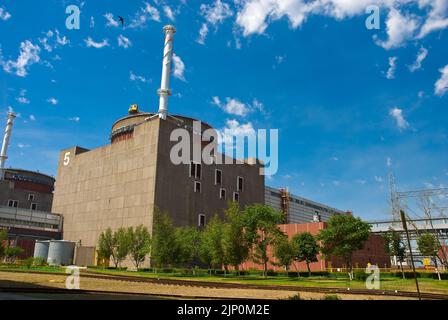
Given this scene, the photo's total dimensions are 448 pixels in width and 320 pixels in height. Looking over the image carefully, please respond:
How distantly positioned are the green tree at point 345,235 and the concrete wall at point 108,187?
30.6 metres

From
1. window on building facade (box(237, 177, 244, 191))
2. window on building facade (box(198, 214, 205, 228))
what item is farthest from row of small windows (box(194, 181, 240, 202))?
window on building facade (box(198, 214, 205, 228))

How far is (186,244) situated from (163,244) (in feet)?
19.5

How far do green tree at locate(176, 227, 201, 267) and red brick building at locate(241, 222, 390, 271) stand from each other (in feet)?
37.2

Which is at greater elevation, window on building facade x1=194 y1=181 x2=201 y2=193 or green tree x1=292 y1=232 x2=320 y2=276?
window on building facade x1=194 y1=181 x2=201 y2=193

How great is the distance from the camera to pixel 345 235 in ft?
150

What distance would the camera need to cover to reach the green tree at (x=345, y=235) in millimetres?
45044

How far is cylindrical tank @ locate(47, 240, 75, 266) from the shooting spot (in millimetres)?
65250

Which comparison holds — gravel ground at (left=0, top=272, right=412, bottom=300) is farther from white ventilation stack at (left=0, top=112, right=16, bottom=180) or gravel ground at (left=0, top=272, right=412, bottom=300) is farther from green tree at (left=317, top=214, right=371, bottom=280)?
white ventilation stack at (left=0, top=112, right=16, bottom=180)

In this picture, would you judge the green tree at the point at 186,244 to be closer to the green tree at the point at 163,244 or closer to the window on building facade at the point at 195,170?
the green tree at the point at 163,244

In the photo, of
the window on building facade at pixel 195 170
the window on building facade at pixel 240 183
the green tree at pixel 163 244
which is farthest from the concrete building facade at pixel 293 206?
the green tree at pixel 163 244

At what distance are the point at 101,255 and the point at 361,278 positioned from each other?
39.1 metres

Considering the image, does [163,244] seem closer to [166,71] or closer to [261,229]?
[261,229]
